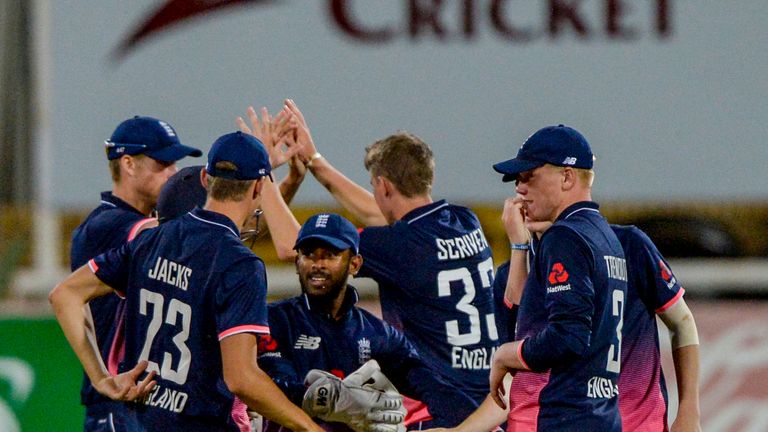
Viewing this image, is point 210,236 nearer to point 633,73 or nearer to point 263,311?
point 263,311

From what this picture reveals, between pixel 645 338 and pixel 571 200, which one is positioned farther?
pixel 645 338

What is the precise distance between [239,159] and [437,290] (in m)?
1.22

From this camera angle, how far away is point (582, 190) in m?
4.73

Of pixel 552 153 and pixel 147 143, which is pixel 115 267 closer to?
pixel 147 143

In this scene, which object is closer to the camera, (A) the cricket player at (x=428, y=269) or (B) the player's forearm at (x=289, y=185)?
(A) the cricket player at (x=428, y=269)

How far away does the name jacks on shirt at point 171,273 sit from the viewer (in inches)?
185

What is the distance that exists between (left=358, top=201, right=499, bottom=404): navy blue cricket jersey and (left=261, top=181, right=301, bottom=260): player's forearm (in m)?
0.29

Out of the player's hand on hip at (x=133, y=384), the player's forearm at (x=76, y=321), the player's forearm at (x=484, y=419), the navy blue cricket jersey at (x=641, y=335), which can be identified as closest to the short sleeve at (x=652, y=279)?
the navy blue cricket jersey at (x=641, y=335)

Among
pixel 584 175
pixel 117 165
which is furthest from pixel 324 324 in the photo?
pixel 117 165

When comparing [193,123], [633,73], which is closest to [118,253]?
[193,123]

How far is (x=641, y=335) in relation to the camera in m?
4.87

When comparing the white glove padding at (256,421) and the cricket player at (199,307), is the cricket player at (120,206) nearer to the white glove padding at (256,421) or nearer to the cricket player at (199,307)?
the white glove padding at (256,421)

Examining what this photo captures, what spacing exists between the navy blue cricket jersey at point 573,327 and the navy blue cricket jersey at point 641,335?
7.3 inches

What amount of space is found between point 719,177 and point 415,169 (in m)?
5.41
